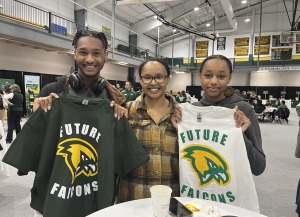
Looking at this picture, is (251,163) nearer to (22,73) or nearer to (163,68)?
(163,68)

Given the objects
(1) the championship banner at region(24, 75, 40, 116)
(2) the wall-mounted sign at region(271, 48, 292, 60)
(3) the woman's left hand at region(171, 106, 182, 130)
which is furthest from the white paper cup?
(2) the wall-mounted sign at region(271, 48, 292, 60)

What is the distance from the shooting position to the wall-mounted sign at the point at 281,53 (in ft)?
62.1

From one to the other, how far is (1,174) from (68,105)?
7.68 feet

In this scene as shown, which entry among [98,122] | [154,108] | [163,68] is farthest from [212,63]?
[98,122]

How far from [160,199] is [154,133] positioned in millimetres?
625

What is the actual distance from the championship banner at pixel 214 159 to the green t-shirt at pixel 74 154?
354 mm

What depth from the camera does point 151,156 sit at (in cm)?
153

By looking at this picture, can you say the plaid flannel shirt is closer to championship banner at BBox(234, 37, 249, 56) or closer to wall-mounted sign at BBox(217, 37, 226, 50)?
championship banner at BBox(234, 37, 249, 56)

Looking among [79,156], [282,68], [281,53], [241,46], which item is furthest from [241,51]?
[79,156]

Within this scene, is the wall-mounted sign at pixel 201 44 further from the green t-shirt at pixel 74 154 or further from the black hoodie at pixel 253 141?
the green t-shirt at pixel 74 154

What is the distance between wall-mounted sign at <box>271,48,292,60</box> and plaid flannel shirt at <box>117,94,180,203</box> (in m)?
20.9

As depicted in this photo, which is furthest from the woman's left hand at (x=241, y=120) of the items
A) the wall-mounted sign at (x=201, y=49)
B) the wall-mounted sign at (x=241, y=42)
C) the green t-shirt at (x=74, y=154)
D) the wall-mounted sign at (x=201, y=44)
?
the wall-mounted sign at (x=201, y=44)

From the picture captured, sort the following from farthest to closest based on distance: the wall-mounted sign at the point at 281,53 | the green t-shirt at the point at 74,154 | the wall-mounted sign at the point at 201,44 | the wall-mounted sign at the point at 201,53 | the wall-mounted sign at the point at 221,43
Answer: the wall-mounted sign at the point at 201,53 → the wall-mounted sign at the point at 201,44 → the wall-mounted sign at the point at 221,43 → the wall-mounted sign at the point at 281,53 → the green t-shirt at the point at 74,154

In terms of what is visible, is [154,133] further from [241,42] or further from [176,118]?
[241,42]
